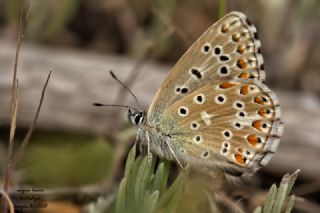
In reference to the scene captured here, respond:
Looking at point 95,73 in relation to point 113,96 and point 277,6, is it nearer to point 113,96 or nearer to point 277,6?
point 113,96

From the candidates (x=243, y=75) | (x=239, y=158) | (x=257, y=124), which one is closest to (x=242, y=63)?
(x=243, y=75)

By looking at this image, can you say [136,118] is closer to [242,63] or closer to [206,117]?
[206,117]

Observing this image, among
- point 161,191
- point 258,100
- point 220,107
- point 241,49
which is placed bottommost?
point 161,191

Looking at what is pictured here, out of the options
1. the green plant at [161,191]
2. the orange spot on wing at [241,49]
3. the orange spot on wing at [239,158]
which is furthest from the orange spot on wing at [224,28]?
the green plant at [161,191]

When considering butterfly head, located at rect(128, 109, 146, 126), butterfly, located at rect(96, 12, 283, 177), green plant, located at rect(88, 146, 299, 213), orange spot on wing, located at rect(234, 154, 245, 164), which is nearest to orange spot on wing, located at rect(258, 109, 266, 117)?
butterfly, located at rect(96, 12, 283, 177)

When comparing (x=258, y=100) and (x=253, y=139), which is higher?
(x=258, y=100)

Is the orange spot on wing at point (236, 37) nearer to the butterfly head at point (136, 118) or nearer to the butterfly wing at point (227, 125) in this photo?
the butterfly wing at point (227, 125)

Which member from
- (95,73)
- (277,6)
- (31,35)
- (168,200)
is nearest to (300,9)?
(277,6)
